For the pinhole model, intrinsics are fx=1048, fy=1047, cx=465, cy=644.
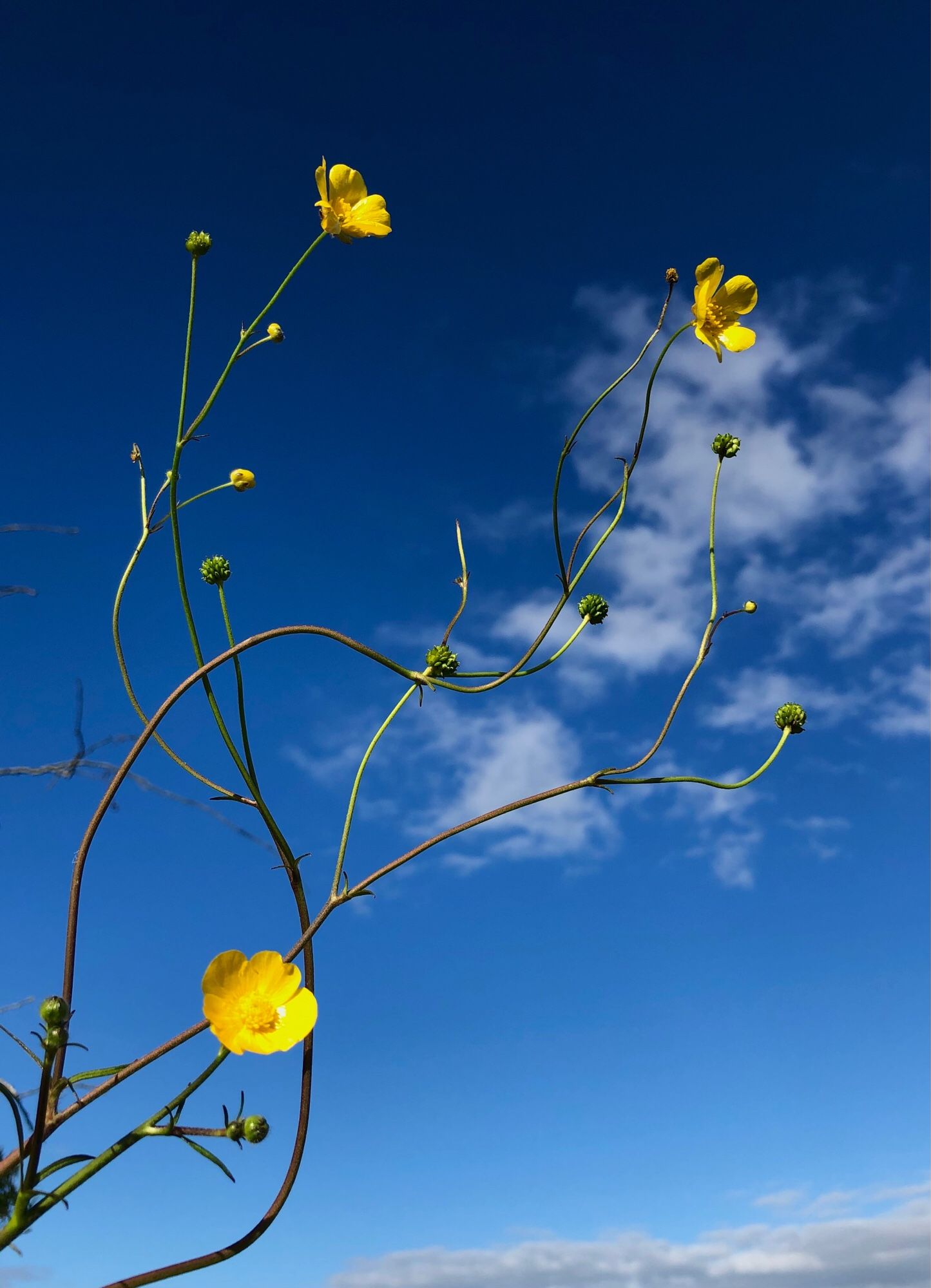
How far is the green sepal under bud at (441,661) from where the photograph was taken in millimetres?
1478

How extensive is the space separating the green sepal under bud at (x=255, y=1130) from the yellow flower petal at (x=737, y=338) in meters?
1.46

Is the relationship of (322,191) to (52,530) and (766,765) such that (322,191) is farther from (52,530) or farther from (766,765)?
(766,765)

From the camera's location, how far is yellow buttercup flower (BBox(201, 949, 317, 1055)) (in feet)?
3.80

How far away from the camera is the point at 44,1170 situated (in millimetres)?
1146

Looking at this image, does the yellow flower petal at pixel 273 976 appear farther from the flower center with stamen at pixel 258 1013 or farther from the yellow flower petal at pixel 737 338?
the yellow flower petal at pixel 737 338

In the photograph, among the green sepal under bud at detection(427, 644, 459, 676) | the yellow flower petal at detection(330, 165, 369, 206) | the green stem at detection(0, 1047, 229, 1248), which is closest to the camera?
the green stem at detection(0, 1047, 229, 1248)

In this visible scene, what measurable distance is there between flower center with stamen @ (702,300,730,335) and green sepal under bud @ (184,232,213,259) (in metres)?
0.87

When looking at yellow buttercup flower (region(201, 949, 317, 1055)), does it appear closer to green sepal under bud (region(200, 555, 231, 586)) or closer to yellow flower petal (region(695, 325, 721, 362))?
green sepal under bud (region(200, 555, 231, 586))

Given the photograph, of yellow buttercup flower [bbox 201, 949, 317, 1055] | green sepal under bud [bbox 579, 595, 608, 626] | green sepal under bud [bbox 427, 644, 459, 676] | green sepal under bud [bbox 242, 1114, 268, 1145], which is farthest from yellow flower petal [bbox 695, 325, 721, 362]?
green sepal under bud [bbox 242, 1114, 268, 1145]

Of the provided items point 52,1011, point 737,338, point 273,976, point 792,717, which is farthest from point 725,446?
point 52,1011

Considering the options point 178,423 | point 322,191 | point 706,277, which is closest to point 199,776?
point 178,423

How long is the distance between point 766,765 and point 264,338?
3.53 ft

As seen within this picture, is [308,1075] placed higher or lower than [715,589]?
lower

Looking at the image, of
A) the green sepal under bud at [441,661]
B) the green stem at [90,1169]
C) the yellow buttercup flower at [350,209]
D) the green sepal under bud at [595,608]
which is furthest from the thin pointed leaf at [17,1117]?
the yellow buttercup flower at [350,209]
